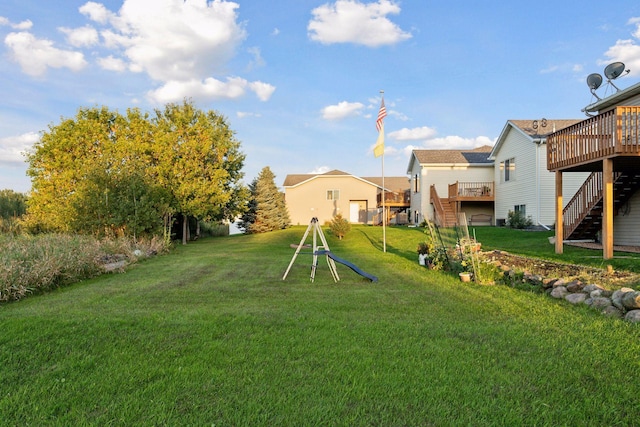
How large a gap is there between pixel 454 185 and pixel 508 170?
3.08 metres

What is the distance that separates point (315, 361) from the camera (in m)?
3.82

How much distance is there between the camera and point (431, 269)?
10234mm

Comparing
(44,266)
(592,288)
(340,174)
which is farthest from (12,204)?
(592,288)

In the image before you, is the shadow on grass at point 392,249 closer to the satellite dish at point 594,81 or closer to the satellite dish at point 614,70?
the satellite dish at point 594,81

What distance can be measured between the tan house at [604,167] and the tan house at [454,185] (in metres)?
10.2

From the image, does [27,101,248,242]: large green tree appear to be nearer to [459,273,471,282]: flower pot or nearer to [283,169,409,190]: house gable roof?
[283,169,409,190]: house gable roof

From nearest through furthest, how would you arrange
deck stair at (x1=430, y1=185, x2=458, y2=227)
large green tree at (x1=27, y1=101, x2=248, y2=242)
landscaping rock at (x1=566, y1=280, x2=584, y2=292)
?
landscaping rock at (x1=566, y1=280, x2=584, y2=292), large green tree at (x1=27, y1=101, x2=248, y2=242), deck stair at (x1=430, y1=185, x2=458, y2=227)

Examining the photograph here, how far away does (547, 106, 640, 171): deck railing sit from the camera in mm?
8773

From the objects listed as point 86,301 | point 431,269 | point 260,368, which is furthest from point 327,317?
point 431,269

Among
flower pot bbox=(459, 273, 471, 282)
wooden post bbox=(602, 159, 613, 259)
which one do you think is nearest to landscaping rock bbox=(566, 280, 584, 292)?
flower pot bbox=(459, 273, 471, 282)

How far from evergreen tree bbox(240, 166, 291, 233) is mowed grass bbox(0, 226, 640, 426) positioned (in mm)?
23265

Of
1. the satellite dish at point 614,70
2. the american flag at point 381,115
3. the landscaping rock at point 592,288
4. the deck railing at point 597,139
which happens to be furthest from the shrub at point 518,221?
the landscaping rock at point 592,288

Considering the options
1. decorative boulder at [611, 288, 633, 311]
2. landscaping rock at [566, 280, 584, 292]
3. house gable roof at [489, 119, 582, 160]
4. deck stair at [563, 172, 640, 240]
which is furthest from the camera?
house gable roof at [489, 119, 582, 160]

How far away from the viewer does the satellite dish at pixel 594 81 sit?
42.1ft
